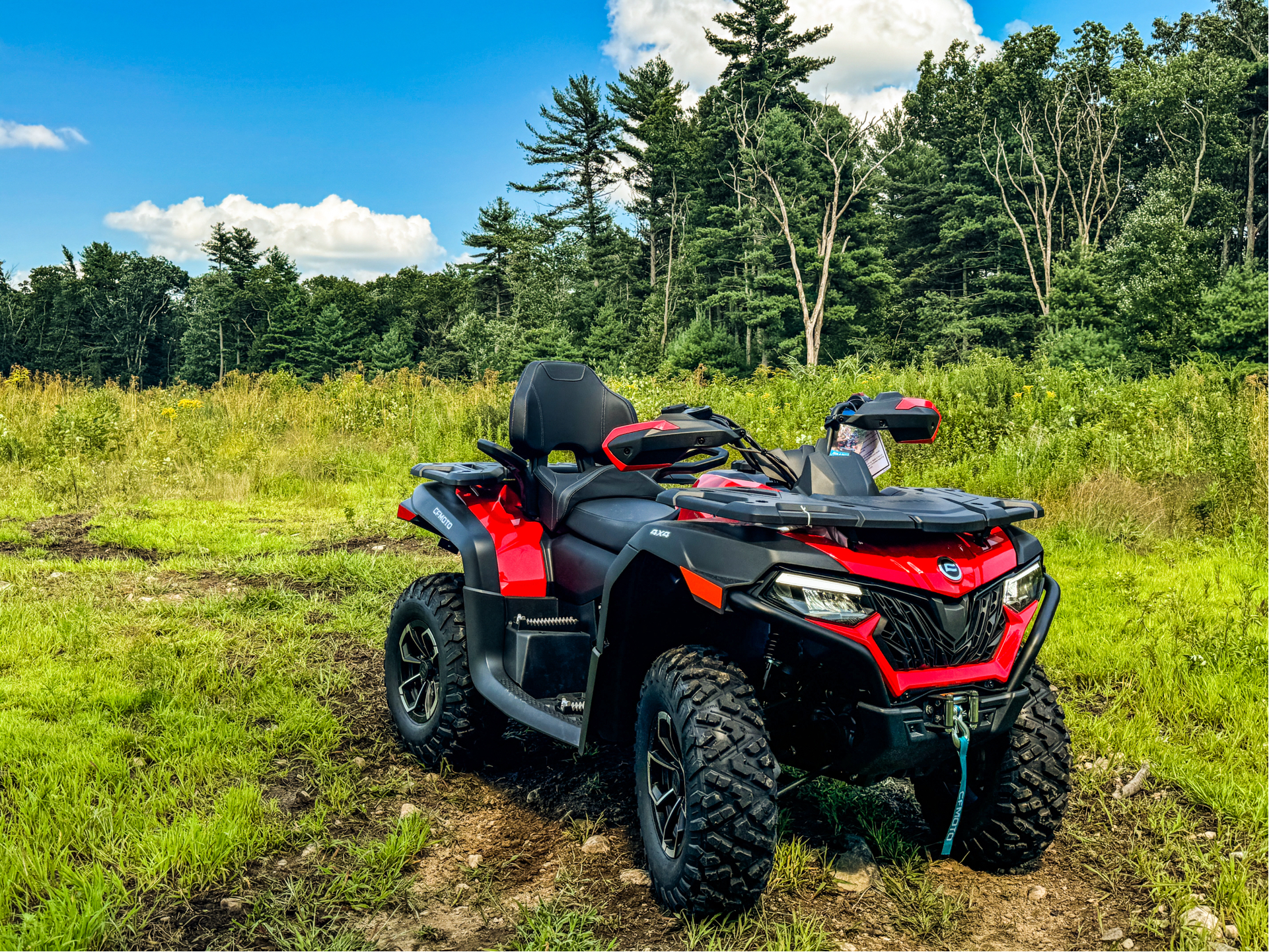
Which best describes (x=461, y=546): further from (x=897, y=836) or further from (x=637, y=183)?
(x=637, y=183)

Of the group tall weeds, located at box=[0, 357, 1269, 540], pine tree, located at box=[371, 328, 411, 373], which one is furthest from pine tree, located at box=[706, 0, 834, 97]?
pine tree, located at box=[371, 328, 411, 373]

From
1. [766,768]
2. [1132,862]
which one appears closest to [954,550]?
[766,768]

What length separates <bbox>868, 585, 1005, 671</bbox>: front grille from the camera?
6.46 feet

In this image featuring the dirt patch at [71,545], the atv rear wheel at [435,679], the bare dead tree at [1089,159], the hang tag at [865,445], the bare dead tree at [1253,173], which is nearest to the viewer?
the hang tag at [865,445]

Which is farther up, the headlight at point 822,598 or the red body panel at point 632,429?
the red body panel at point 632,429

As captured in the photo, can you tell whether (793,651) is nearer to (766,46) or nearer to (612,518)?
(612,518)

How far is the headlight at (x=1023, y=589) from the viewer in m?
2.09

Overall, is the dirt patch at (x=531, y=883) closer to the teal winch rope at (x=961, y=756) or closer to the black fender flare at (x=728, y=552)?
the teal winch rope at (x=961, y=756)

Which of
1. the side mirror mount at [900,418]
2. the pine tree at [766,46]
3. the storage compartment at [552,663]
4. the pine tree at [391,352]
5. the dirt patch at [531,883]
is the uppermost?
the pine tree at [766,46]

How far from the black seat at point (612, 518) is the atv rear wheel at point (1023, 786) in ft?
3.50

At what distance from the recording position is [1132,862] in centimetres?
254

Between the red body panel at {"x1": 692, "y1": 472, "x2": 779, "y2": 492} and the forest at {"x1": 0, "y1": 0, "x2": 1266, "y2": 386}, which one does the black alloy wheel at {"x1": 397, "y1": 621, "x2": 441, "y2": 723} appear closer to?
the red body panel at {"x1": 692, "y1": 472, "x2": 779, "y2": 492}

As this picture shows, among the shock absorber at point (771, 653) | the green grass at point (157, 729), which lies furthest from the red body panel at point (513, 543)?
the shock absorber at point (771, 653)

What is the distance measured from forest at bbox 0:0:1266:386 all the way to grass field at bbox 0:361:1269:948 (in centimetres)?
1882
